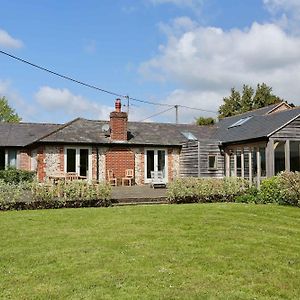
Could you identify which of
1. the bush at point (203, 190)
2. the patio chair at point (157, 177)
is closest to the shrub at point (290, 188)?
the bush at point (203, 190)

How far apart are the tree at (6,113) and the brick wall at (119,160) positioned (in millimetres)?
48208

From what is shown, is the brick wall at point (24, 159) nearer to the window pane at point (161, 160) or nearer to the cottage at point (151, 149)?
the cottage at point (151, 149)

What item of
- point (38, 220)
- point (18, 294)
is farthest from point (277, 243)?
point (38, 220)

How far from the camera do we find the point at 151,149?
27.9 metres

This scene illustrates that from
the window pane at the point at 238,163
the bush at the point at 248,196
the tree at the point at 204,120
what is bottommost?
the bush at the point at 248,196

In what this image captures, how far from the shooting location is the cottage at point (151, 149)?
2353 centimetres

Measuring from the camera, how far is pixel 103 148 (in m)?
26.6

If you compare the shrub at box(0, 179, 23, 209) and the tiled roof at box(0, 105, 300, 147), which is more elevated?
the tiled roof at box(0, 105, 300, 147)

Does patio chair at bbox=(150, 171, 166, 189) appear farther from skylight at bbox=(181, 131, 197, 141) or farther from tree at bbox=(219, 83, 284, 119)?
tree at bbox=(219, 83, 284, 119)

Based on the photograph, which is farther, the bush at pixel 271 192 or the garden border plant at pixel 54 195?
the bush at pixel 271 192

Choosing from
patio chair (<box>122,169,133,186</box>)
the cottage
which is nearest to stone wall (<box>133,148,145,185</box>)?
the cottage

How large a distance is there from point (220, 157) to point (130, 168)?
5.70 m

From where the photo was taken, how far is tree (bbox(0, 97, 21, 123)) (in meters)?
70.6

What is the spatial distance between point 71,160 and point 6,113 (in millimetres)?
49490
